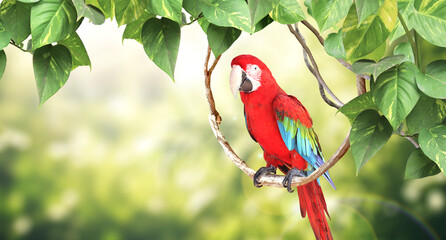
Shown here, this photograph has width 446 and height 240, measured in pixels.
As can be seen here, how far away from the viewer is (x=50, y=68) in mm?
499

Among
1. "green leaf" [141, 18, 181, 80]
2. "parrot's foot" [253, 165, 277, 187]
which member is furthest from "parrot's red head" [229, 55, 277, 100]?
"green leaf" [141, 18, 181, 80]

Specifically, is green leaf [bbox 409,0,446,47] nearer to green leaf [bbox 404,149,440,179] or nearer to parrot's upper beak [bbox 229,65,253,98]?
green leaf [bbox 404,149,440,179]

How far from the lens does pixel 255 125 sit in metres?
0.79

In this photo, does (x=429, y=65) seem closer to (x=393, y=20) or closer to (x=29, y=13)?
(x=393, y=20)

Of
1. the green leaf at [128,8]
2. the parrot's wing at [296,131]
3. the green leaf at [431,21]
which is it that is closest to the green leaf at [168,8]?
the green leaf at [128,8]

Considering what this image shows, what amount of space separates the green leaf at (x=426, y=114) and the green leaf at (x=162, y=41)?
24 centimetres

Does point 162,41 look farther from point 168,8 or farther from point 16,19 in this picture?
point 16,19

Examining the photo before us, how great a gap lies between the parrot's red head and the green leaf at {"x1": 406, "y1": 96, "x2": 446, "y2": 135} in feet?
1.08

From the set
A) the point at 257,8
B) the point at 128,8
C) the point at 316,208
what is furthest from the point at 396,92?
the point at 316,208

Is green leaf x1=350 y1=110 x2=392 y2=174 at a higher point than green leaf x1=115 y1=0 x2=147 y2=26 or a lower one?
lower

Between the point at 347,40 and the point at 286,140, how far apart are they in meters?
0.33

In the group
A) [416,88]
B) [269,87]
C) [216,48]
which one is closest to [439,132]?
[416,88]

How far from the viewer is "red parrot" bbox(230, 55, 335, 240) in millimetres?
743

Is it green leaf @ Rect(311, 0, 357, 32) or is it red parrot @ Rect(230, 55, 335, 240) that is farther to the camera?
red parrot @ Rect(230, 55, 335, 240)
